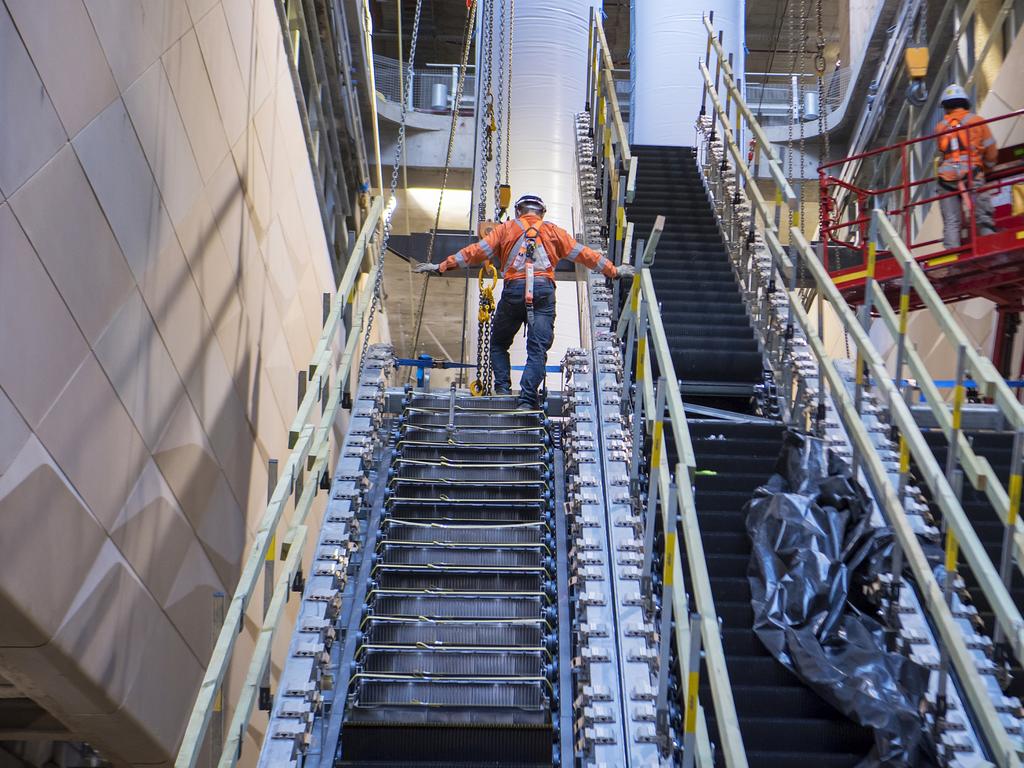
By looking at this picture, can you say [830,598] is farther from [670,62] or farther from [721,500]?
[670,62]

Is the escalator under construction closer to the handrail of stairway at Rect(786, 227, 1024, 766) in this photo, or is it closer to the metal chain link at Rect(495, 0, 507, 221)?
the handrail of stairway at Rect(786, 227, 1024, 766)

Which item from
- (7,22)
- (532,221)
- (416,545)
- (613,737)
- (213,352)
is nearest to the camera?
(7,22)

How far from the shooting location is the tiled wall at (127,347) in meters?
4.54

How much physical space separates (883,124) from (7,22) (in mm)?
15000

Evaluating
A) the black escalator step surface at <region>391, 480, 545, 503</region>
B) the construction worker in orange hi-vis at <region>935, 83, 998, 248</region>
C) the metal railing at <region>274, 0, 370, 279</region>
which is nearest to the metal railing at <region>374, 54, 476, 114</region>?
the metal railing at <region>274, 0, 370, 279</region>

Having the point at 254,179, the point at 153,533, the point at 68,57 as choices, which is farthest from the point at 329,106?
the point at 68,57

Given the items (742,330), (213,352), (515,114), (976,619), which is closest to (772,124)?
(515,114)

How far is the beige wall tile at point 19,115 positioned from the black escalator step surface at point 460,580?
8.41 feet

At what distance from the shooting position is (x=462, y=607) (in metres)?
5.80

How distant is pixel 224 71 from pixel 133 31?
2012 millimetres

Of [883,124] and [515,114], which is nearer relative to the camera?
[515,114]

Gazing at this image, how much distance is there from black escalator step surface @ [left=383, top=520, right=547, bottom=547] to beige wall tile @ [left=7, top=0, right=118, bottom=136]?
2.58 metres

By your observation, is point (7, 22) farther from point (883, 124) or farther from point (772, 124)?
point (772, 124)

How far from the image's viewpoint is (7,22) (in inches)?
171
